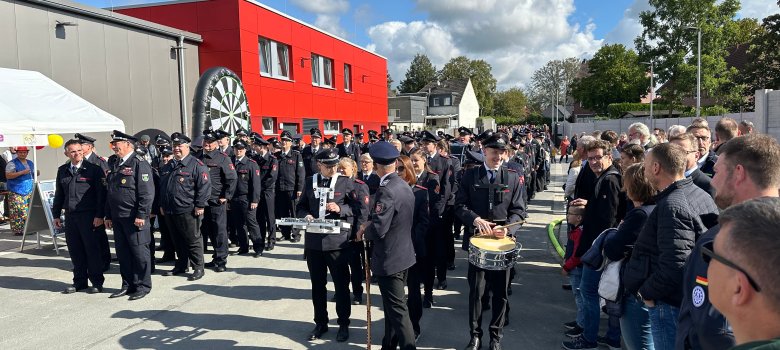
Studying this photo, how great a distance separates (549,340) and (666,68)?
40956 mm

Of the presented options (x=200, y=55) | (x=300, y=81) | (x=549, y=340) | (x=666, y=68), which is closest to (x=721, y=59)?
(x=666, y=68)

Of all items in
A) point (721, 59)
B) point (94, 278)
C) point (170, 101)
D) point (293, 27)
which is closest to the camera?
point (94, 278)

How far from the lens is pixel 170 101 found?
1441cm

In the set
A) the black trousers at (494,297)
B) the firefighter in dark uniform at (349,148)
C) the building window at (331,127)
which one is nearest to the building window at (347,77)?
A: the building window at (331,127)

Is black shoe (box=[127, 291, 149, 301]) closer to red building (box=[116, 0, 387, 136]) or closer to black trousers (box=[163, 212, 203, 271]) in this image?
black trousers (box=[163, 212, 203, 271])

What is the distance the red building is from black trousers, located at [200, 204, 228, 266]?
9060 millimetres

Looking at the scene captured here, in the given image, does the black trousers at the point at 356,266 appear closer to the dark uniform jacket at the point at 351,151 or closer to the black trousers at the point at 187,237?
the black trousers at the point at 187,237

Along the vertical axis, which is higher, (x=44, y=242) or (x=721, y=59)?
(x=721, y=59)

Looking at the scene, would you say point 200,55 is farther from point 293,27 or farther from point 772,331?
point 772,331

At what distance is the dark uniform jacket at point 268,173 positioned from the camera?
29.9 ft

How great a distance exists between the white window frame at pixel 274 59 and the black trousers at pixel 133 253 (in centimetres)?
1160

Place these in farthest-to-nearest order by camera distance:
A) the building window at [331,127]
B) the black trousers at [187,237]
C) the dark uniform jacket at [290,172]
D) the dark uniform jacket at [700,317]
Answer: the building window at [331,127] → the dark uniform jacket at [290,172] → the black trousers at [187,237] → the dark uniform jacket at [700,317]

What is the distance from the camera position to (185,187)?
6.94 metres

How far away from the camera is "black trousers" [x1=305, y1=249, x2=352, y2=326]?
495cm
